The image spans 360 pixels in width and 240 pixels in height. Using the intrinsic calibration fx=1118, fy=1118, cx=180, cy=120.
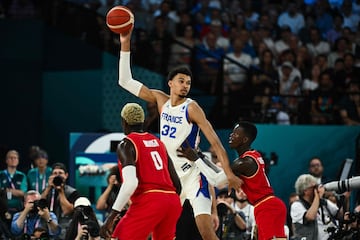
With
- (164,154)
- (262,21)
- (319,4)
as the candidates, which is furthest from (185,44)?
(164,154)

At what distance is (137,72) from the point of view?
61.7 ft

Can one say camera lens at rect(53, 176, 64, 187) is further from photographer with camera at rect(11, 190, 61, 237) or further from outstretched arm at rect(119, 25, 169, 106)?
outstretched arm at rect(119, 25, 169, 106)

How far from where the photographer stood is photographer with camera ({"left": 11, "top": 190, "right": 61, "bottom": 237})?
13719 millimetres

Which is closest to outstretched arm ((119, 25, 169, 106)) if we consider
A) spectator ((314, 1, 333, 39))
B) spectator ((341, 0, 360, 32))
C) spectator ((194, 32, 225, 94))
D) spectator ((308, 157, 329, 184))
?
spectator ((308, 157, 329, 184))

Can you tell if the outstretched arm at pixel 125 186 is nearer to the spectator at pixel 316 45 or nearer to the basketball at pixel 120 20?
the basketball at pixel 120 20

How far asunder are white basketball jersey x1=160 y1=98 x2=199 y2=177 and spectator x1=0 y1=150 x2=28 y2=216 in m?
4.27

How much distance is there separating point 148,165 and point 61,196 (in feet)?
13.3

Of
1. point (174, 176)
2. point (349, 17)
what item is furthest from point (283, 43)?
point (174, 176)

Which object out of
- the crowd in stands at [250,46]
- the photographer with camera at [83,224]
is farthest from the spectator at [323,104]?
the photographer with camera at [83,224]

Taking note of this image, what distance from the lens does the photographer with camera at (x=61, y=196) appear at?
14.2 metres

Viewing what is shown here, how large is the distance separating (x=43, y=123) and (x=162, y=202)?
9.49 meters

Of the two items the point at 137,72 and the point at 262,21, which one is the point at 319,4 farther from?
the point at 137,72

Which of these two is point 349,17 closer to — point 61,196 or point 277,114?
point 277,114

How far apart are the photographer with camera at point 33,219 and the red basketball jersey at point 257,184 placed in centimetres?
317
